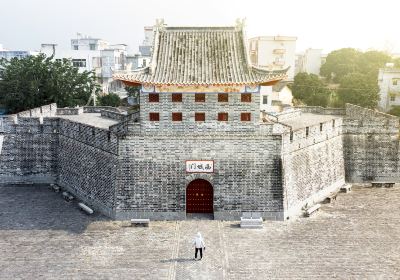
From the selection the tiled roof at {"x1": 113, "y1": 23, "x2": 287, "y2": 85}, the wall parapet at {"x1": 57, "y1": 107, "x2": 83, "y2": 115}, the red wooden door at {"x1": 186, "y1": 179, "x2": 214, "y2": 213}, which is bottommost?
the red wooden door at {"x1": 186, "y1": 179, "x2": 214, "y2": 213}

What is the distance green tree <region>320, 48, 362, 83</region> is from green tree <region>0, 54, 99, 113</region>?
36.9 meters

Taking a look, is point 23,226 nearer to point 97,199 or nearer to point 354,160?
point 97,199

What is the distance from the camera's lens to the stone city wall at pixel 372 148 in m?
28.0

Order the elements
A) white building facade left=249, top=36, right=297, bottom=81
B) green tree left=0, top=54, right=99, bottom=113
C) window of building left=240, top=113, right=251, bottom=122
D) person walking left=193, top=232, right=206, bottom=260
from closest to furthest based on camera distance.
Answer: person walking left=193, top=232, right=206, bottom=260 < window of building left=240, top=113, right=251, bottom=122 < green tree left=0, top=54, right=99, bottom=113 < white building facade left=249, top=36, right=297, bottom=81

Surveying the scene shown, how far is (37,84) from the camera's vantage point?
1529 inches

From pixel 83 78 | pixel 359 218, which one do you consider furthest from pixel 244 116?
pixel 83 78

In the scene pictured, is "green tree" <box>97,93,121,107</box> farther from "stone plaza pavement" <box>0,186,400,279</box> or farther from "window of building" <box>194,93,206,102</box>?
"window of building" <box>194,93,206,102</box>

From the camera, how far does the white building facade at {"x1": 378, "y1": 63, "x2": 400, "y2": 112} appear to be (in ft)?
159

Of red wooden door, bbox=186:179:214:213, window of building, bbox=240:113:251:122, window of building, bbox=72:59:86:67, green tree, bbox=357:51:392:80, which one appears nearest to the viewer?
window of building, bbox=240:113:251:122

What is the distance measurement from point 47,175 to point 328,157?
57.1 feet

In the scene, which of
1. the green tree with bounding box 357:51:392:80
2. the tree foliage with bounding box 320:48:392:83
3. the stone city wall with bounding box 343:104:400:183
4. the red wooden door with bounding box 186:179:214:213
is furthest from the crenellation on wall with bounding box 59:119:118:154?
the green tree with bounding box 357:51:392:80

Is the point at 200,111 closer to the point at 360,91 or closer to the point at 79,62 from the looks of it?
the point at 360,91

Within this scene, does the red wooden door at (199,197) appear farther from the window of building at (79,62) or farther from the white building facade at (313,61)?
the white building facade at (313,61)

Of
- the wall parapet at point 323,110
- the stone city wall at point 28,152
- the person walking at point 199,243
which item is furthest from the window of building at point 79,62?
the person walking at point 199,243
